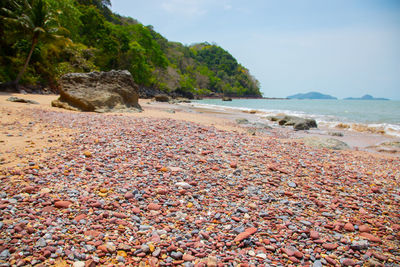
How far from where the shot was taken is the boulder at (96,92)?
11.8 metres

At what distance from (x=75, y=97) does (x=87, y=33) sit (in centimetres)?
3681

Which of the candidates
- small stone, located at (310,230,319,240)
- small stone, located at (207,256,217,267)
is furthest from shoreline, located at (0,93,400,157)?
small stone, located at (207,256,217,267)

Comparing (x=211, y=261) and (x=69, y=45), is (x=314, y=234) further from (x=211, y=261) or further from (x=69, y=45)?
(x=69, y=45)

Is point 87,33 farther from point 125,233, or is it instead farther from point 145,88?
point 125,233

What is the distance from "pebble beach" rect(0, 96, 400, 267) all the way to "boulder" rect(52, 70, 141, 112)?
21.0 ft

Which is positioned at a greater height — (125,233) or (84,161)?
(84,161)

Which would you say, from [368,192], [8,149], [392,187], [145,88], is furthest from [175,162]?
[145,88]

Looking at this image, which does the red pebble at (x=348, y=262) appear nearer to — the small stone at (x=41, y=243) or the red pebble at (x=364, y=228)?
the red pebble at (x=364, y=228)

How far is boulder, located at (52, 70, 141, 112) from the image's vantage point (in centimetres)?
1177

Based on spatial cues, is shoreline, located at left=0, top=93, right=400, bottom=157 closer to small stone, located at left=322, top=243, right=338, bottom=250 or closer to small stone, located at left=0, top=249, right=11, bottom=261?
small stone, located at left=322, top=243, right=338, bottom=250

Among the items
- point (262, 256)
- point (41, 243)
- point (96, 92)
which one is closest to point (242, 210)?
point (262, 256)

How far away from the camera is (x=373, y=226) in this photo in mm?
3258

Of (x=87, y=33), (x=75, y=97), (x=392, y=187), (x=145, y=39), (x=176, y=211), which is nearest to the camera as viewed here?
(x=176, y=211)

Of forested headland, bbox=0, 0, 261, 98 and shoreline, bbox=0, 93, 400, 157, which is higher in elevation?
forested headland, bbox=0, 0, 261, 98
